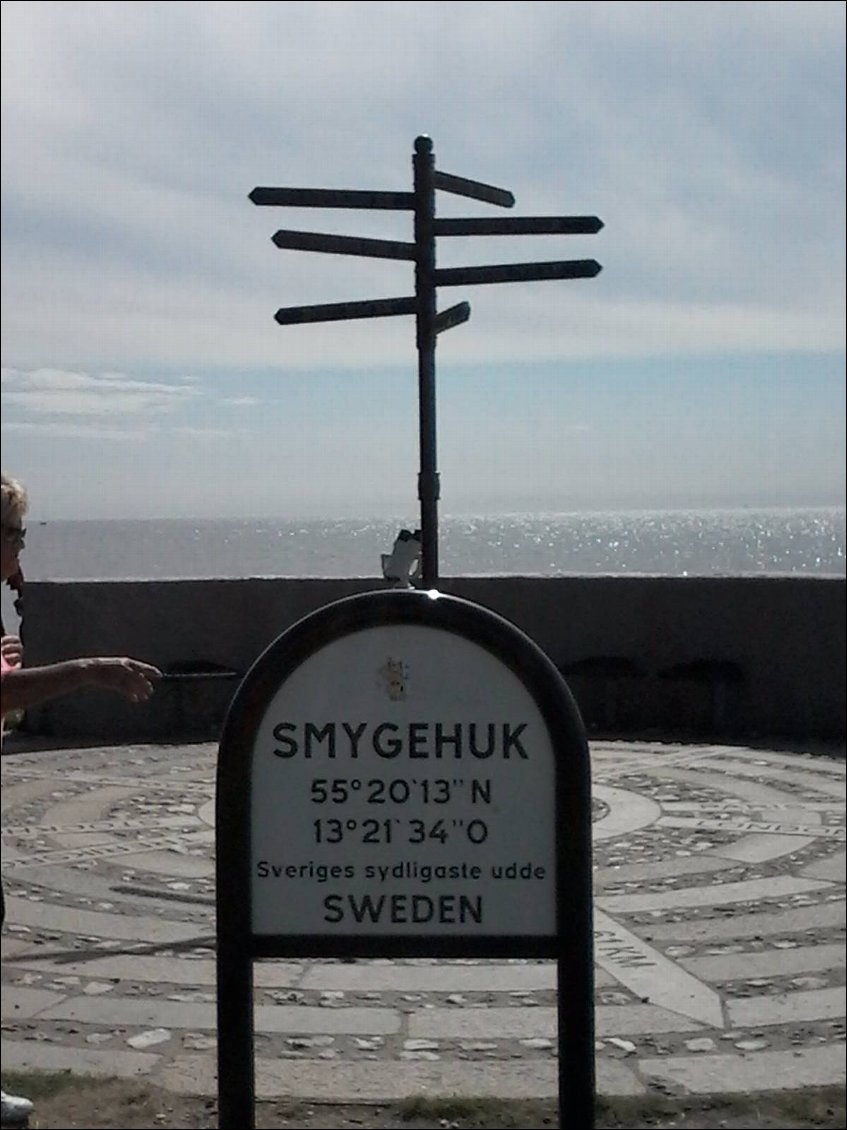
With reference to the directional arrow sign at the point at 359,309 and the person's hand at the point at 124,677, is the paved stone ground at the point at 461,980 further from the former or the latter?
the directional arrow sign at the point at 359,309

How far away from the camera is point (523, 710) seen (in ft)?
10.3

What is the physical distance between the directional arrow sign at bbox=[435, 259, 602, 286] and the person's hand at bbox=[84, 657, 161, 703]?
3662 mm

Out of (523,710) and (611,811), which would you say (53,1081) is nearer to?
(523,710)

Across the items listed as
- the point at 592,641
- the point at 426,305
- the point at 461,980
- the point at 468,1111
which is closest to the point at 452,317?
the point at 426,305

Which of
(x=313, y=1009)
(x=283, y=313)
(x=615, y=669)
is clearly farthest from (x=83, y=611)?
(x=313, y=1009)

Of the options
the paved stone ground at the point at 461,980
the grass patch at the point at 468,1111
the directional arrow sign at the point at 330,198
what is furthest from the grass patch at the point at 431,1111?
the directional arrow sign at the point at 330,198

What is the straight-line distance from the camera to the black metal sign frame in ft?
21.4

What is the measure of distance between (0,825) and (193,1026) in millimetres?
4101

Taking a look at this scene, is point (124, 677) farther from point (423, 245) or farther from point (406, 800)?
point (423, 245)

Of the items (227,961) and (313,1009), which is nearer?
(227,961)

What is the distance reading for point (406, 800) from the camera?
3.13m

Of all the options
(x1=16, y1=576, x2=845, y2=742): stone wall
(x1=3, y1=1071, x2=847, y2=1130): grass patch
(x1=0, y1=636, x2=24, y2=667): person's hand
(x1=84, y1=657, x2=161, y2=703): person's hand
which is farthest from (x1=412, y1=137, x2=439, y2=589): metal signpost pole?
(x1=16, y1=576, x2=845, y2=742): stone wall

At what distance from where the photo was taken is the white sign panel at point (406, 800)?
313 cm

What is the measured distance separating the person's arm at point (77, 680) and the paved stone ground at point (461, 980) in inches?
64.0
